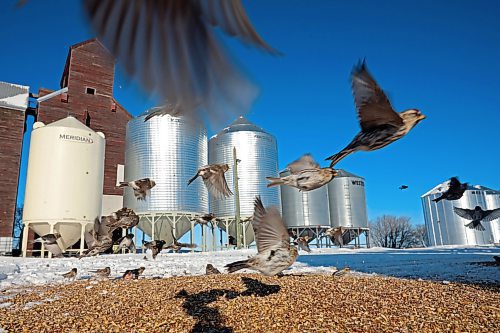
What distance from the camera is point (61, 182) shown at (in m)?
20.9

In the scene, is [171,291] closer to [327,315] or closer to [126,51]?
[327,315]

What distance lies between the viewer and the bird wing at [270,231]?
5812mm

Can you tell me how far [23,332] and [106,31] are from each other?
202 inches

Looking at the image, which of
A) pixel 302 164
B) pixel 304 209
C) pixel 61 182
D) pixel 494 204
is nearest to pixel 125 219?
pixel 302 164

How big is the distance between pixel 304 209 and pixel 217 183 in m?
28.4

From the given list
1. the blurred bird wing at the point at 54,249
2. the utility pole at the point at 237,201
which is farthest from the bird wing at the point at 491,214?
the blurred bird wing at the point at 54,249

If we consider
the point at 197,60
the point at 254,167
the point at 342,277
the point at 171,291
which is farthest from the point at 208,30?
the point at 254,167

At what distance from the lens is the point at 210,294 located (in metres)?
6.74

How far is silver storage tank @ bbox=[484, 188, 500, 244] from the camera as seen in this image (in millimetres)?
34938

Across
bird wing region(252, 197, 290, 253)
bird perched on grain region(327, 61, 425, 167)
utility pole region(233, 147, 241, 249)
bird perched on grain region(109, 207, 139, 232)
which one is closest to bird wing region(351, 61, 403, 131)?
bird perched on grain region(327, 61, 425, 167)

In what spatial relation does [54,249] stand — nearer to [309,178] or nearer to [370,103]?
[309,178]

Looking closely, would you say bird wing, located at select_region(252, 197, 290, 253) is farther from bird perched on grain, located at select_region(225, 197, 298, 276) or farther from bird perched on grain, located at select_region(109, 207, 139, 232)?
bird perched on grain, located at select_region(109, 207, 139, 232)

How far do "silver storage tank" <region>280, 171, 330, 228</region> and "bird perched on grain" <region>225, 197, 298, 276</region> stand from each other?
2877cm

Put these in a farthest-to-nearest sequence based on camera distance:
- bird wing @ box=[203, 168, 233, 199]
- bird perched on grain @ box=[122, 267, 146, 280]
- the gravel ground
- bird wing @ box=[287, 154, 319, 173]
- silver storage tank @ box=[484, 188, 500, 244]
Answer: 1. silver storage tank @ box=[484, 188, 500, 244]
2. bird perched on grain @ box=[122, 267, 146, 280]
3. bird wing @ box=[203, 168, 233, 199]
4. bird wing @ box=[287, 154, 319, 173]
5. the gravel ground
